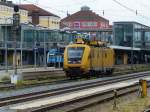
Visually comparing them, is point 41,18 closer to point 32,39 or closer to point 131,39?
point 131,39

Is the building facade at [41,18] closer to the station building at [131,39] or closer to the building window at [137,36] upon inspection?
the building window at [137,36]

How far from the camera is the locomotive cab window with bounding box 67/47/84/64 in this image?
1752 inches

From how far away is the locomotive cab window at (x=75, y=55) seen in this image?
44.5 meters

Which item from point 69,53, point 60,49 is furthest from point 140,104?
point 60,49

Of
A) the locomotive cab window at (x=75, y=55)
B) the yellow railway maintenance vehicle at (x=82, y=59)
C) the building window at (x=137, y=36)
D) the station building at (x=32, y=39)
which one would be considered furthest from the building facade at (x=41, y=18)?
the locomotive cab window at (x=75, y=55)

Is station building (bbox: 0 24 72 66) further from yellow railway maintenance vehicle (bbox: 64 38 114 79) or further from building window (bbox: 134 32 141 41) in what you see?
yellow railway maintenance vehicle (bbox: 64 38 114 79)

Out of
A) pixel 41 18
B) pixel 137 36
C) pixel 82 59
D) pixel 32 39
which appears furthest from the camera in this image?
pixel 41 18

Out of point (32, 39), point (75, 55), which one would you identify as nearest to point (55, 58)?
point (32, 39)

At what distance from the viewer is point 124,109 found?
18562mm

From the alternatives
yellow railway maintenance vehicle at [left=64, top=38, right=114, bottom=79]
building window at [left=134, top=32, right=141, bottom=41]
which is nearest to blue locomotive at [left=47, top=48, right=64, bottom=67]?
yellow railway maintenance vehicle at [left=64, top=38, right=114, bottom=79]

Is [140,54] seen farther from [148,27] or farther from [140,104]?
[140,104]

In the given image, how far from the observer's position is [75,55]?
44.7 m

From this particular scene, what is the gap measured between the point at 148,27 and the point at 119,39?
16.1 m

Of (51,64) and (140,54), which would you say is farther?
(140,54)
